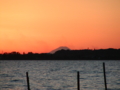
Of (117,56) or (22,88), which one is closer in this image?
(22,88)

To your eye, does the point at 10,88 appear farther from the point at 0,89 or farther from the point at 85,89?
the point at 85,89

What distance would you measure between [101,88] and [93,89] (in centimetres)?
131

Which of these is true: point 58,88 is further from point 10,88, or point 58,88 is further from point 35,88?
point 10,88

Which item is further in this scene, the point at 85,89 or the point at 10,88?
the point at 10,88

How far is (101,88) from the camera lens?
122 ft

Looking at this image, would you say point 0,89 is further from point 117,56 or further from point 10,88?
point 117,56

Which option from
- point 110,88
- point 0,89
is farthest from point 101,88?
point 0,89

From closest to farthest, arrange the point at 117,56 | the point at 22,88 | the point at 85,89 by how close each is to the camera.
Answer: the point at 85,89
the point at 22,88
the point at 117,56

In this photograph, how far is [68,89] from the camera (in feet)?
123

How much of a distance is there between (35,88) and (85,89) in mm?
6836

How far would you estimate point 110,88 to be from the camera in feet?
122

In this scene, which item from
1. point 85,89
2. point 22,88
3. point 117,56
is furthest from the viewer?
point 117,56

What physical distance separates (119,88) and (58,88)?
781 centimetres

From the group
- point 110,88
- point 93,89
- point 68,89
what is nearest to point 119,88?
point 110,88
